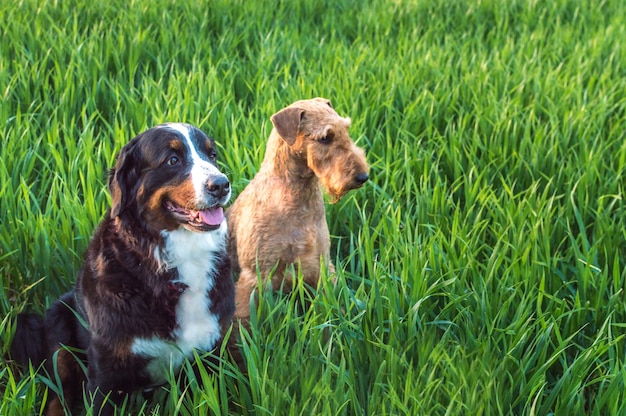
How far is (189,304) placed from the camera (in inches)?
98.0

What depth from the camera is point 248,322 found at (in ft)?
9.25

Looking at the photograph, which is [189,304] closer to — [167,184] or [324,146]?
[167,184]

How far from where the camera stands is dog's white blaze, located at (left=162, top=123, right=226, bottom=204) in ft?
7.61

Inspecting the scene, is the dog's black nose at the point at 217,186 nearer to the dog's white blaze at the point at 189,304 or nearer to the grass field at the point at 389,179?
the dog's white blaze at the point at 189,304

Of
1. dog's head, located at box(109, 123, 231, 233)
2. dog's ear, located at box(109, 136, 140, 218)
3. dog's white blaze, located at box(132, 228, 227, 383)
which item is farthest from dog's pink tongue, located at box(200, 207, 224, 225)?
dog's ear, located at box(109, 136, 140, 218)

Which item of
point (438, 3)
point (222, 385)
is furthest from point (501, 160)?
point (438, 3)

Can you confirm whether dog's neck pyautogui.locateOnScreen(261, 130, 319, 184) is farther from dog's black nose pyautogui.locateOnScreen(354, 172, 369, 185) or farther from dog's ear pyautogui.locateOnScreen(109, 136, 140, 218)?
dog's ear pyautogui.locateOnScreen(109, 136, 140, 218)

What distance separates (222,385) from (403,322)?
0.73 metres

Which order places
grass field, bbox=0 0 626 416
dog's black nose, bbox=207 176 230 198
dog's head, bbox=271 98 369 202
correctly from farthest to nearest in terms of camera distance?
1. dog's head, bbox=271 98 369 202
2. grass field, bbox=0 0 626 416
3. dog's black nose, bbox=207 176 230 198

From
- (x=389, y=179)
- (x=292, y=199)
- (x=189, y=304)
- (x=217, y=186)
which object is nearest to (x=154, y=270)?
(x=189, y=304)

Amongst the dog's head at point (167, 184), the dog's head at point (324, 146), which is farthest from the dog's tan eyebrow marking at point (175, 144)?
the dog's head at point (324, 146)

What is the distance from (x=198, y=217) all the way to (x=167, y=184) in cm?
15

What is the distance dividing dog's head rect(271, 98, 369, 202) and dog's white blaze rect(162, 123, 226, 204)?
0.47 meters

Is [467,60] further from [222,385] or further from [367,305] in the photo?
[222,385]
